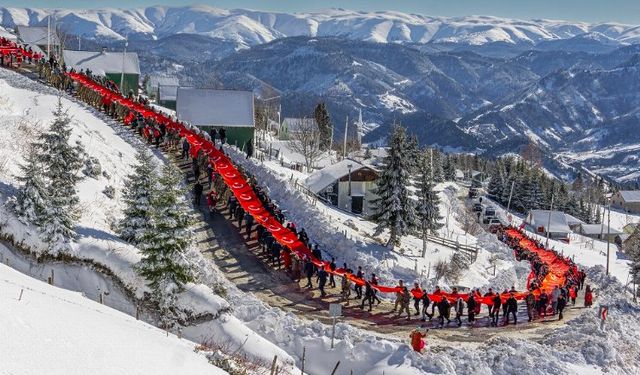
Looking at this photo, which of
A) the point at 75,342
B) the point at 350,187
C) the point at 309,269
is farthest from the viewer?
the point at 350,187

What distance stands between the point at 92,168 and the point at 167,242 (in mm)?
12284

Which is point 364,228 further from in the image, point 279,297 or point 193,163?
point 279,297

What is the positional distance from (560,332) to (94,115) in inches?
1304

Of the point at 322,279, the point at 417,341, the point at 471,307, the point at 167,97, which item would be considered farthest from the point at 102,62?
the point at 417,341

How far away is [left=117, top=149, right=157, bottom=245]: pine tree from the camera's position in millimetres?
21609

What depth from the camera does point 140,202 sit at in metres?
21.9

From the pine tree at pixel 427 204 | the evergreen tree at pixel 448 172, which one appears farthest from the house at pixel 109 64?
the evergreen tree at pixel 448 172

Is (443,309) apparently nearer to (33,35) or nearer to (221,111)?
(221,111)

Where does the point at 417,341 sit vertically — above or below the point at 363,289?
above

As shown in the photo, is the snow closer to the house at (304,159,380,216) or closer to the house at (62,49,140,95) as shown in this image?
the house at (304,159,380,216)

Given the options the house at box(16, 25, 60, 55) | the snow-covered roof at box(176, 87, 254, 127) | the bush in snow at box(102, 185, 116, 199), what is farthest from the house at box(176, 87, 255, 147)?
the bush in snow at box(102, 185, 116, 199)

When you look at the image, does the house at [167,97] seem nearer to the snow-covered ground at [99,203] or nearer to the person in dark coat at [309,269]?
the snow-covered ground at [99,203]

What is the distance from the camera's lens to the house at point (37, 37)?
8375 cm

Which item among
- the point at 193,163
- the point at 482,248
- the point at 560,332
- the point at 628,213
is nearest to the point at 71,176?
the point at 193,163
